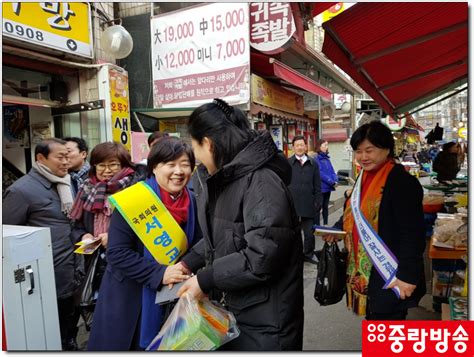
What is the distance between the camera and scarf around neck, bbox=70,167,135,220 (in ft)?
9.27

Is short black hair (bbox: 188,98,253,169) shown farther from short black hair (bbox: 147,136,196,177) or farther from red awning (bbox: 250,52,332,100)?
red awning (bbox: 250,52,332,100)

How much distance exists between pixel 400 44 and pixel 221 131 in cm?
200

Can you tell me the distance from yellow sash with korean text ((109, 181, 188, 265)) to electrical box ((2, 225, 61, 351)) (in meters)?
0.63

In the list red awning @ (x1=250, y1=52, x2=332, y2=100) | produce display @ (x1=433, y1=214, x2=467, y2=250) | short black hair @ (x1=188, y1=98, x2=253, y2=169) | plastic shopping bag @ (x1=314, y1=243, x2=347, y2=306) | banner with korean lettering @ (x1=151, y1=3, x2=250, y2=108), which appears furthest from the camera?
red awning @ (x1=250, y1=52, x2=332, y2=100)

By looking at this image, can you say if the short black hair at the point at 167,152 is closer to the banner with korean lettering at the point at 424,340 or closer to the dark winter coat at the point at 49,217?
the dark winter coat at the point at 49,217

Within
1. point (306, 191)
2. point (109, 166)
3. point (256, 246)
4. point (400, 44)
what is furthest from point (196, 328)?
point (306, 191)

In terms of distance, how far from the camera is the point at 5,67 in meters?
5.71

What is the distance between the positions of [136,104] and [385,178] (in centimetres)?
652

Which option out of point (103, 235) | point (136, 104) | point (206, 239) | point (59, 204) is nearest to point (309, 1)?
point (206, 239)

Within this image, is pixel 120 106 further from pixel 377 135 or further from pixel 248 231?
pixel 248 231

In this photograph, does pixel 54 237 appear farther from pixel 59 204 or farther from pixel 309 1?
pixel 309 1

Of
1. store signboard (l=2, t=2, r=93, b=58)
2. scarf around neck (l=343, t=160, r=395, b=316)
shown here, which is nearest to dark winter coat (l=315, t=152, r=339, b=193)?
scarf around neck (l=343, t=160, r=395, b=316)

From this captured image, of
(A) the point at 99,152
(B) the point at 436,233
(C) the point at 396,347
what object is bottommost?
(C) the point at 396,347

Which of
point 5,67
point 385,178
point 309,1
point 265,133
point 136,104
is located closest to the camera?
point 265,133
